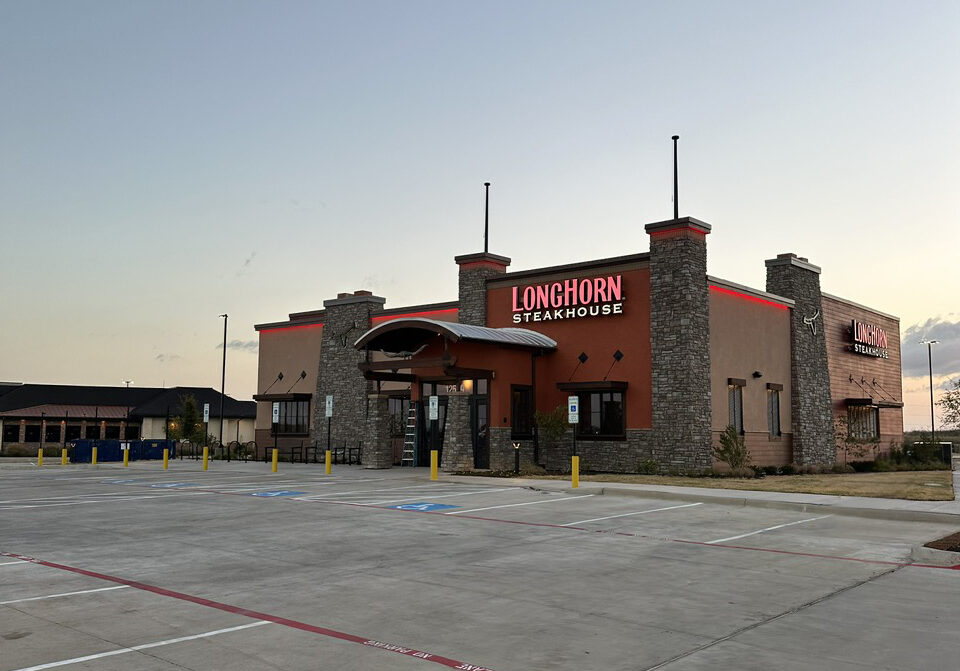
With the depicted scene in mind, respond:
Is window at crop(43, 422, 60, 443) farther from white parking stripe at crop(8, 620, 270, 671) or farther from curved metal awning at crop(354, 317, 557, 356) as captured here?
white parking stripe at crop(8, 620, 270, 671)

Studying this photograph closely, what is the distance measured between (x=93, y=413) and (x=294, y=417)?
41352mm

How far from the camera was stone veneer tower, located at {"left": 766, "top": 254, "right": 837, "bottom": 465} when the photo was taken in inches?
1481

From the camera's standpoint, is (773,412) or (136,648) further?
(773,412)

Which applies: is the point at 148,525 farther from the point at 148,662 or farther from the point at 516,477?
the point at 516,477

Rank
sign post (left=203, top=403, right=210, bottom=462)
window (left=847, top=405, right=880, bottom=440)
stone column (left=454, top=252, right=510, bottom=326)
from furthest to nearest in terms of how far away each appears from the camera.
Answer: window (left=847, top=405, right=880, bottom=440) < sign post (left=203, top=403, right=210, bottom=462) < stone column (left=454, top=252, right=510, bottom=326)

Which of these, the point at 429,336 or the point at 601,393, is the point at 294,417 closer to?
the point at 429,336

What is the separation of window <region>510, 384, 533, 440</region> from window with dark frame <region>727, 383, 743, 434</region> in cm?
796

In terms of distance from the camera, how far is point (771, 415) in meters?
36.2

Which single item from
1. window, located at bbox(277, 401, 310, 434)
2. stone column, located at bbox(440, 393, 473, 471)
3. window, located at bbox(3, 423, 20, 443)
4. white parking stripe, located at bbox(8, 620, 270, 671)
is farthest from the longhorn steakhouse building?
window, located at bbox(3, 423, 20, 443)

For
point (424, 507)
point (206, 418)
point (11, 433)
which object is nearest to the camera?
point (424, 507)

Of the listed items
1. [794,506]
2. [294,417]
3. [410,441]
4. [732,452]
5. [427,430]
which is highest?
[294,417]

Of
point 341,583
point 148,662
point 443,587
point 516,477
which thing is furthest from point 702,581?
point 516,477

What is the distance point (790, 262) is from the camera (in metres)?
38.7

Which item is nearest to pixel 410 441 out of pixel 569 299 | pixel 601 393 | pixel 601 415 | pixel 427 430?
pixel 427 430
